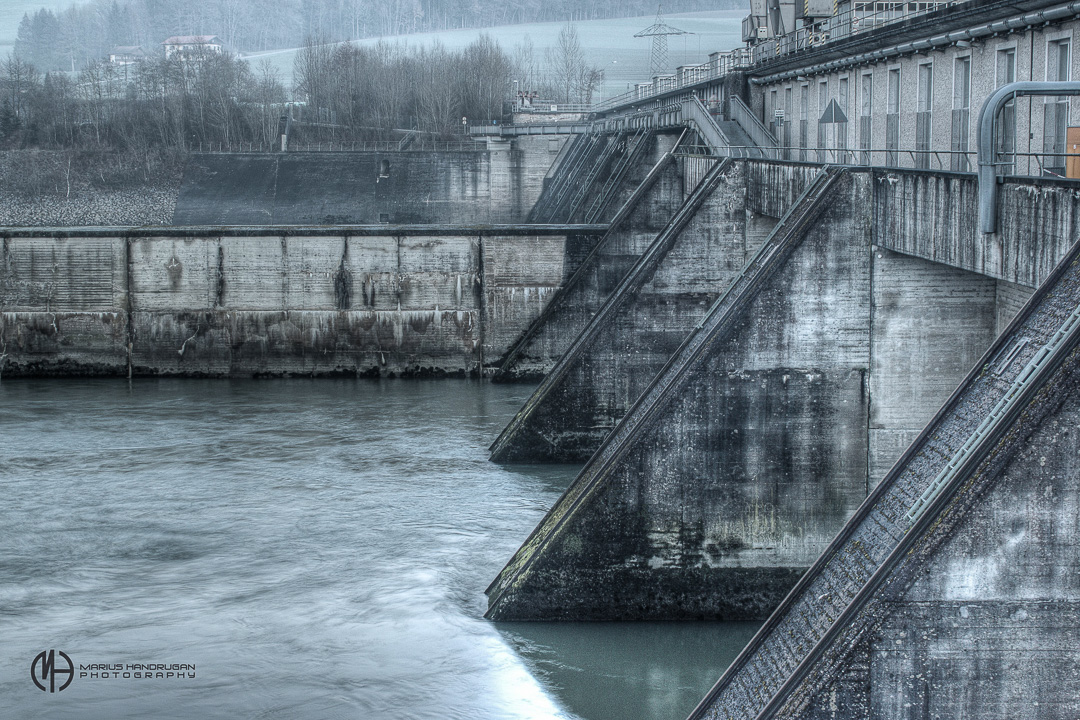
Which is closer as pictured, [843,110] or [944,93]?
[944,93]

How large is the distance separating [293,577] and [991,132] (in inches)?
422

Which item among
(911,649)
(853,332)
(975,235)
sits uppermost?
(975,235)

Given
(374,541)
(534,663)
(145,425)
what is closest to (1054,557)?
(534,663)

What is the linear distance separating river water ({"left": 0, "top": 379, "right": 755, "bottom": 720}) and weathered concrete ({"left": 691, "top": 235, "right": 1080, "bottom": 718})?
4564 millimetres

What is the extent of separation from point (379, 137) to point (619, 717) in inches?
2751

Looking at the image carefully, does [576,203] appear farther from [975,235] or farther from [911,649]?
[911,649]

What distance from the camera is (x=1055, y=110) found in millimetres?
14812

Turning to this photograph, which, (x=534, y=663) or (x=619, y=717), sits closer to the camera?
(x=619, y=717)

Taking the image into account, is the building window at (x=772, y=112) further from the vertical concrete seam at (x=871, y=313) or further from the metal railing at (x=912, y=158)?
the vertical concrete seam at (x=871, y=313)

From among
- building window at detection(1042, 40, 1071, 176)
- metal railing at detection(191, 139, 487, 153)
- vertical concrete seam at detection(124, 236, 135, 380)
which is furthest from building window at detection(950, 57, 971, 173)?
metal railing at detection(191, 139, 487, 153)

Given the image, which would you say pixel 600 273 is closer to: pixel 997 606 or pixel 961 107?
pixel 961 107

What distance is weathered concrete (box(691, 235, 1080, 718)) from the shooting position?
7.93 m

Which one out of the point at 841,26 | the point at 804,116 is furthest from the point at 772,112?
the point at 841,26

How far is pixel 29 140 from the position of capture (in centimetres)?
7069
